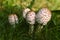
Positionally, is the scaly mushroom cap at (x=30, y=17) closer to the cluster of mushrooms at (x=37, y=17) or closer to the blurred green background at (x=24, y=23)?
the cluster of mushrooms at (x=37, y=17)

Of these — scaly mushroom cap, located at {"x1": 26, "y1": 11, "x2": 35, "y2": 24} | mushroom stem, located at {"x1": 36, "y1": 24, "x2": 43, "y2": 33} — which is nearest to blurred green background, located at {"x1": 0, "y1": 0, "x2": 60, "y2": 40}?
mushroom stem, located at {"x1": 36, "y1": 24, "x2": 43, "y2": 33}

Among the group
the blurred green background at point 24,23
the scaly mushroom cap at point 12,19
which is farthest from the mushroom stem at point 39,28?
the scaly mushroom cap at point 12,19

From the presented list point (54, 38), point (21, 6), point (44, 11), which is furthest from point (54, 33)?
point (21, 6)

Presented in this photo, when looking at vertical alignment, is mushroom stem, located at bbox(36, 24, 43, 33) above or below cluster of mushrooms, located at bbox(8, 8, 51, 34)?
below

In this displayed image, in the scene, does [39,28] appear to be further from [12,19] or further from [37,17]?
[12,19]

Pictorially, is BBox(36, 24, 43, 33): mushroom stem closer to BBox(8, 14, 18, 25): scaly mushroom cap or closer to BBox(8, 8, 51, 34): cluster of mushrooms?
BBox(8, 8, 51, 34): cluster of mushrooms

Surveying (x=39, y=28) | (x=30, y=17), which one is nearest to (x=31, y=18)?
(x=30, y=17)

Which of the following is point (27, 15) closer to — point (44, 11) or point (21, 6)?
point (44, 11)

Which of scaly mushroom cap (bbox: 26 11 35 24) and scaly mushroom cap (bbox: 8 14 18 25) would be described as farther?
scaly mushroom cap (bbox: 8 14 18 25)
